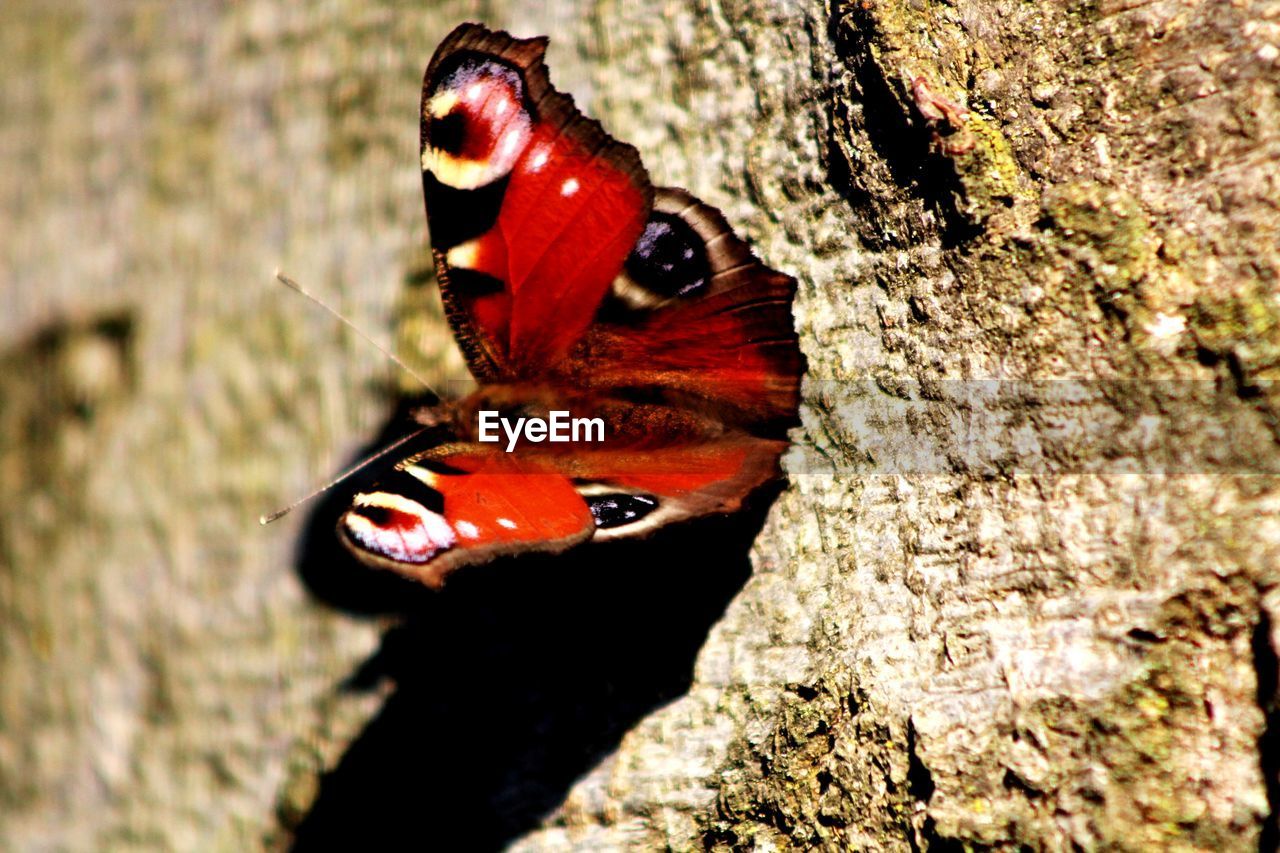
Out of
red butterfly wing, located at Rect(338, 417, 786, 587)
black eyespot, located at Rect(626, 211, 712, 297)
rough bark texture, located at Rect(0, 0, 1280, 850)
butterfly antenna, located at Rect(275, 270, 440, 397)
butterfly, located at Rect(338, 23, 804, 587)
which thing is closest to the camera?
rough bark texture, located at Rect(0, 0, 1280, 850)

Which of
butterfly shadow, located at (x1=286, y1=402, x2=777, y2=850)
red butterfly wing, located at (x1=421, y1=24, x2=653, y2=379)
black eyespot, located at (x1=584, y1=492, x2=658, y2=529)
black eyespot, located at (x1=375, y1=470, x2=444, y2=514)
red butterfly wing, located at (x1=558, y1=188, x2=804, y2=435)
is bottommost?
butterfly shadow, located at (x1=286, y1=402, x2=777, y2=850)

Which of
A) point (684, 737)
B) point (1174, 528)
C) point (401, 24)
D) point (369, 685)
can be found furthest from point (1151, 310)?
point (401, 24)

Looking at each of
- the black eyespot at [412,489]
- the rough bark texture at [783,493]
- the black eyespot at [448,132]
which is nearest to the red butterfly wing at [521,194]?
the black eyespot at [448,132]

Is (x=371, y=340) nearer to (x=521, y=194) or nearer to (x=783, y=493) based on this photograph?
(x=521, y=194)

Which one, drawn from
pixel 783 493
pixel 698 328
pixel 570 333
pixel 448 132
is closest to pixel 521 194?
pixel 448 132

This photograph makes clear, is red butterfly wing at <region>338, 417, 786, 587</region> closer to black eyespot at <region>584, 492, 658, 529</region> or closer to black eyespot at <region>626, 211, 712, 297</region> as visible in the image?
black eyespot at <region>584, 492, 658, 529</region>

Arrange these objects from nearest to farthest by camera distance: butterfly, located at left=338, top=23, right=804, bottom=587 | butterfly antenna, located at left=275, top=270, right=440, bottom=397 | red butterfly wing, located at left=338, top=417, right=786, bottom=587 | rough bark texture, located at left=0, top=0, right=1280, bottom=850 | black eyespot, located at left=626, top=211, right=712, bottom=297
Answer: rough bark texture, located at left=0, top=0, right=1280, bottom=850 → red butterfly wing, located at left=338, top=417, right=786, bottom=587 → butterfly, located at left=338, top=23, right=804, bottom=587 → black eyespot, located at left=626, top=211, right=712, bottom=297 → butterfly antenna, located at left=275, top=270, right=440, bottom=397

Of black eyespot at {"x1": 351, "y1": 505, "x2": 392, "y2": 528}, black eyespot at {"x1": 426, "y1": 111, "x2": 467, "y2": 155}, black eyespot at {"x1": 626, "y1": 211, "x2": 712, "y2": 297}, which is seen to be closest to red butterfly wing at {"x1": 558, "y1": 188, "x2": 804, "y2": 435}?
black eyespot at {"x1": 626, "y1": 211, "x2": 712, "y2": 297}
